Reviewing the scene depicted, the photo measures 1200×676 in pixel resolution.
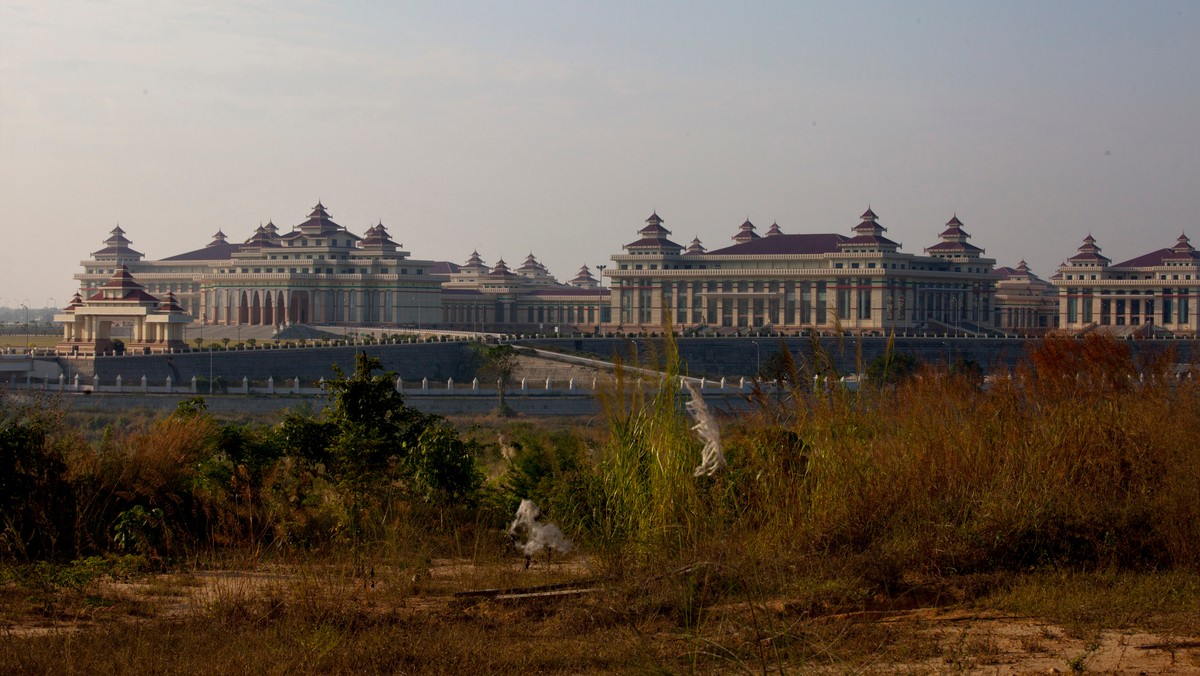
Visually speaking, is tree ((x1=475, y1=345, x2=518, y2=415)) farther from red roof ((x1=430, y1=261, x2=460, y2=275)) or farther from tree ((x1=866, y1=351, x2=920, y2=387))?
red roof ((x1=430, y1=261, x2=460, y2=275))

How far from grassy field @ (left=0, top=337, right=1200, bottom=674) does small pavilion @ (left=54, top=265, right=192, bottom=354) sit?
1658 inches

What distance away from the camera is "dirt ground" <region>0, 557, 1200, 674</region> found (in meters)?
6.02

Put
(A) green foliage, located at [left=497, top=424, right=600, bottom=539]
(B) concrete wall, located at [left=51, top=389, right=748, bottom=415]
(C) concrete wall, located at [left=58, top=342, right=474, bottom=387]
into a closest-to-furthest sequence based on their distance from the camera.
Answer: (A) green foliage, located at [left=497, top=424, right=600, bottom=539]
(B) concrete wall, located at [left=51, top=389, right=748, bottom=415]
(C) concrete wall, located at [left=58, top=342, right=474, bottom=387]

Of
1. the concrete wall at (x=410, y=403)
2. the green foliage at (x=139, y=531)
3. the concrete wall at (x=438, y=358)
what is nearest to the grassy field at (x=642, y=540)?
the green foliage at (x=139, y=531)

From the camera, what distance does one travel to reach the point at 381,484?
31.5 ft

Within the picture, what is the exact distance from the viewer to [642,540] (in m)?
7.86

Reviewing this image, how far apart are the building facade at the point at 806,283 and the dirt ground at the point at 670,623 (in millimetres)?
66688

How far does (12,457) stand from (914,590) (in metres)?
5.77

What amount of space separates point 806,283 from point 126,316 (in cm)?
4061

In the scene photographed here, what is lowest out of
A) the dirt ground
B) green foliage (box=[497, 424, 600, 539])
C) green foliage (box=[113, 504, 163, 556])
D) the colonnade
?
the dirt ground

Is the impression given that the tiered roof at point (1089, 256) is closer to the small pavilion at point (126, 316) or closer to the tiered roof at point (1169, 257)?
the tiered roof at point (1169, 257)

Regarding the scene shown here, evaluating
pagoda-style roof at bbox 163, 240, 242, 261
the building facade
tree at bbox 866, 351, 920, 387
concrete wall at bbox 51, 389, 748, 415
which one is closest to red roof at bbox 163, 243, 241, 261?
pagoda-style roof at bbox 163, 240, 242, 261

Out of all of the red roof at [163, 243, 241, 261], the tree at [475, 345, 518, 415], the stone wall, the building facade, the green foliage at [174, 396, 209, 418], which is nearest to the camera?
the green foliage at [174, 396, 209, 418]

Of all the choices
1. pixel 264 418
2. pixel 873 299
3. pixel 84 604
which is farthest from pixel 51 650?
pixel 873 299
